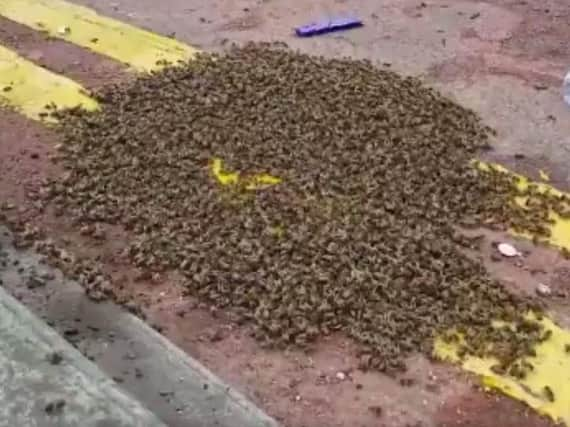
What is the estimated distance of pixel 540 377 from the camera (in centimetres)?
362

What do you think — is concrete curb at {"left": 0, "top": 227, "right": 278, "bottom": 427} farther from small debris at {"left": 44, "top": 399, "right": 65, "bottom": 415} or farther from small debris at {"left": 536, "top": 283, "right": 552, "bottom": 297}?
small debris at {"left": 536, "top": 283, "right": 552, "bottom": 297}

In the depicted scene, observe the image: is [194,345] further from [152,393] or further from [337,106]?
[337,106]

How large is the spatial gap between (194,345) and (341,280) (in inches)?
23.1

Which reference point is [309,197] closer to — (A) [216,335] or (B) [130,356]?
(A) [216,335]

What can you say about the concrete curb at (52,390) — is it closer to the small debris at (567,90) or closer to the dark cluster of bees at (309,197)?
the dark cluster of bees at (309,197)

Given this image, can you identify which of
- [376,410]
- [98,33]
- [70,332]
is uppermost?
[98,33]

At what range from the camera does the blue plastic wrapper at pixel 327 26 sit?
20.8 ft

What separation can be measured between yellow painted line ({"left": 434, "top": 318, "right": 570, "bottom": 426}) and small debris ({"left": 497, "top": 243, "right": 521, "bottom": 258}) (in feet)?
1.62

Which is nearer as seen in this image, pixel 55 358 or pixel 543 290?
pixel 55 358

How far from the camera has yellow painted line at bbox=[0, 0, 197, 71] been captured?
6027 millimetres

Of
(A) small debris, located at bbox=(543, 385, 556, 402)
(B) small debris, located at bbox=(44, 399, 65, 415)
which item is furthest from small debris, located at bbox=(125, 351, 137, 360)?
(A) small debris, located at bbox=(543, 385, 556, 402)

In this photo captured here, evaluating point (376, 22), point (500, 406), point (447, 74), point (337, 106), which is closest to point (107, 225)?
point (337, 106)

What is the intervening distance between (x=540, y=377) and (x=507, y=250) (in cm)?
73

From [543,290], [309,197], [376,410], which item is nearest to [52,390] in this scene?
[376,410]
